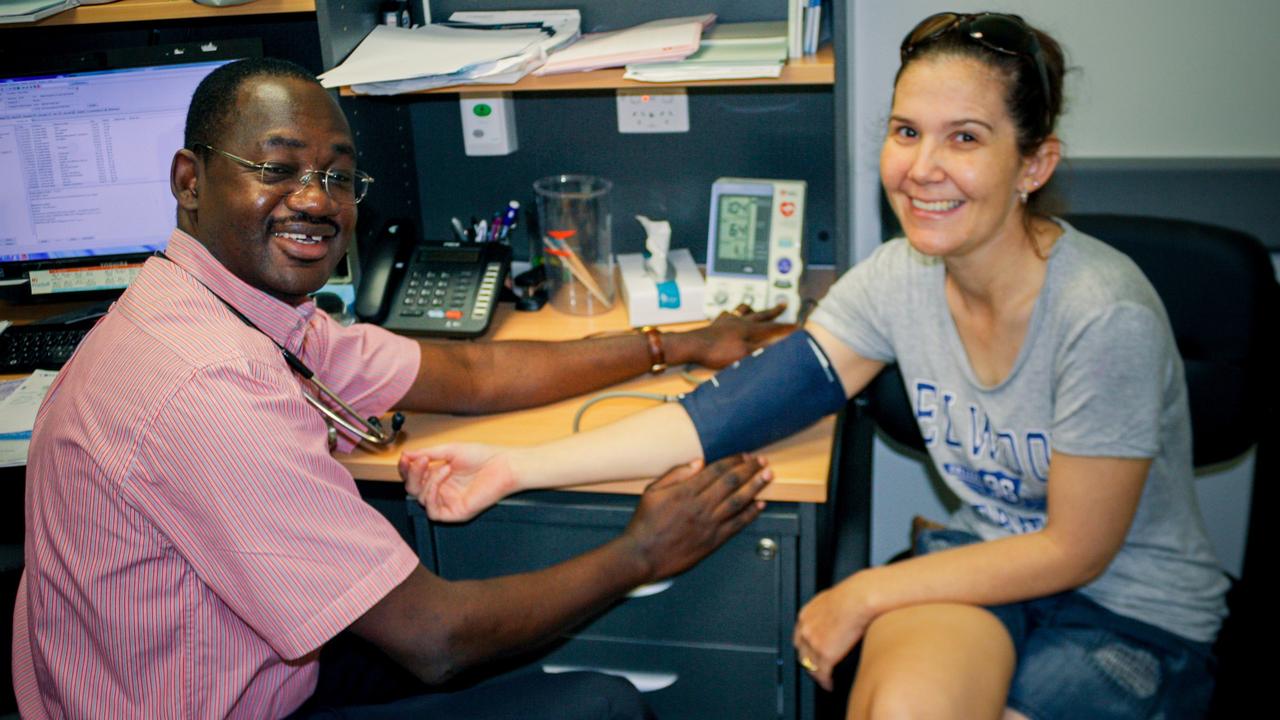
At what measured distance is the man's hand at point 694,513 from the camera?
4.57ft

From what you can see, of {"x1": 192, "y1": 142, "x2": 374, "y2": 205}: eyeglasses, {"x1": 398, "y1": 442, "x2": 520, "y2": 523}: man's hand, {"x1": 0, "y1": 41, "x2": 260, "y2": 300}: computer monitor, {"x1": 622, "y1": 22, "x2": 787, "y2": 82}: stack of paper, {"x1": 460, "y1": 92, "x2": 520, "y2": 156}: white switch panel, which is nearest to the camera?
{"x1": 192, "y1": 142, "x2": 374, "y2": 205}: eyeglasses

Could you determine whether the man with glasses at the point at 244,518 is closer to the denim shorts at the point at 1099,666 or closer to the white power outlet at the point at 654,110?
the denim shorts at the point at 1099,666

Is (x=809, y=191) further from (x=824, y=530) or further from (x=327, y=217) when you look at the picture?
(x=327, y=217)

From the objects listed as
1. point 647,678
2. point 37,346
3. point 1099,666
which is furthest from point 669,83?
point 37,346

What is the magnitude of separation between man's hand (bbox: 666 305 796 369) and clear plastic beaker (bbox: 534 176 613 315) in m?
0.25

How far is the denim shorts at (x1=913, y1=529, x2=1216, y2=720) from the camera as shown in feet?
4.13

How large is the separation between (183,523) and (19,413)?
710 mm

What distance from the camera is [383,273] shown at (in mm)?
1889

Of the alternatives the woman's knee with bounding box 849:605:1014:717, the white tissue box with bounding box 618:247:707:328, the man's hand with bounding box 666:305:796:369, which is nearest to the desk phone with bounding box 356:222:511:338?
the white tissue box with bounding box 618:247:707:328

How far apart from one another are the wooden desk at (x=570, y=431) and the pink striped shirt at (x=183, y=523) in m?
0.35

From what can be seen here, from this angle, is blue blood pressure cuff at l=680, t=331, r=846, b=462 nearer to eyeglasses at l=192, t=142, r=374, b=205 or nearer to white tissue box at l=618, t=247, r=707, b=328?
white tissue box at l=618, t=247, r=707, b=328

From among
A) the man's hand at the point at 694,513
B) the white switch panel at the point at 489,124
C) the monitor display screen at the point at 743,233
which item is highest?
the white switch panel at the point at 489,124

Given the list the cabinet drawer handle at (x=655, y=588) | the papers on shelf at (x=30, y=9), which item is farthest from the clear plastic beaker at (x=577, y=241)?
the papers on shelf at (x=30, y=9)

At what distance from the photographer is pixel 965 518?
1510 mm
